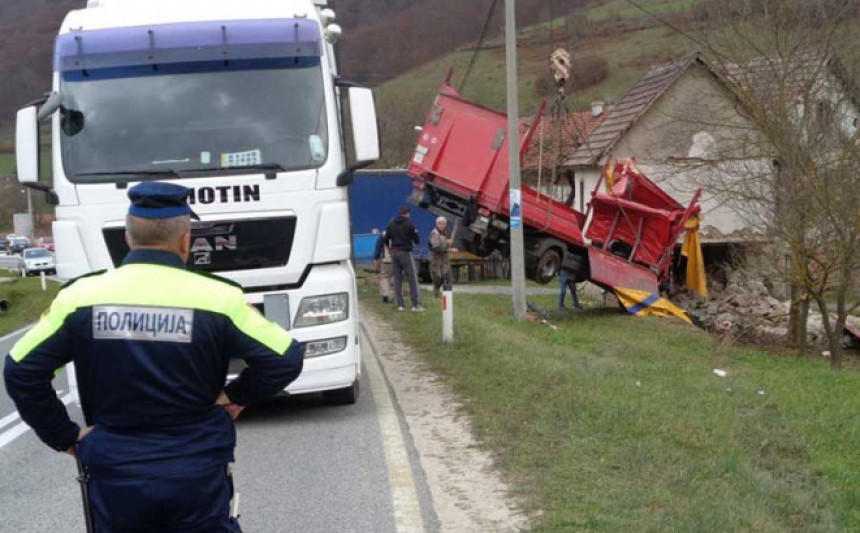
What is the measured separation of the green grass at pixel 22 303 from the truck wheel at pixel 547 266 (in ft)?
42.7

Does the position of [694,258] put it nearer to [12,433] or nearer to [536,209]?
[536,209]

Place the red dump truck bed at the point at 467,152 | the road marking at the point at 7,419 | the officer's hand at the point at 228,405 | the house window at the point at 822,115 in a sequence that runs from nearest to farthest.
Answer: the officer's hand at the point at 228,405, the road marking at the point at 7,419, the house window at the point at 822,115, the red dump truck bed at the point at 467,152

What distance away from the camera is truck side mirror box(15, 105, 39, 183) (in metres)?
7.58

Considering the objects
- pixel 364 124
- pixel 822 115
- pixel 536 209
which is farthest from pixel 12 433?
pixel 822 115

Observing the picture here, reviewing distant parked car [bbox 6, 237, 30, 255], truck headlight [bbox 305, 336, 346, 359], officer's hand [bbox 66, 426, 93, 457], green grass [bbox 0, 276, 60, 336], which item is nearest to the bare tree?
truck headlight [bbox 305, 336, 346, 359]

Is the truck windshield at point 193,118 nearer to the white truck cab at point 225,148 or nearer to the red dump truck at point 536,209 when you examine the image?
the white truck cab at point 225,148

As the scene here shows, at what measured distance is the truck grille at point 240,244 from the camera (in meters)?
7.55

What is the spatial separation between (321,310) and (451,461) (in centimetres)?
175

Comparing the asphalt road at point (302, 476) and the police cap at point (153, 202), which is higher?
the police cap at point (153, 202)

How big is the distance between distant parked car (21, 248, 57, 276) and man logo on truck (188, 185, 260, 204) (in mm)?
44784

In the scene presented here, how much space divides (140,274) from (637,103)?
31.7m

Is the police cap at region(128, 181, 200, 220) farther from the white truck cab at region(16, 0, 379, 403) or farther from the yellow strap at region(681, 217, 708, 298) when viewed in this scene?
the yellow strap at region(681, 217, 708, 298)

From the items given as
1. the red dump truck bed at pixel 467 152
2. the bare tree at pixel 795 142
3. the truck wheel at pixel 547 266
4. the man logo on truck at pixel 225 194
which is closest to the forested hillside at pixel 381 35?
the truck wheel at pixel 547 266

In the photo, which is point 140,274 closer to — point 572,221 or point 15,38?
point 572,221
